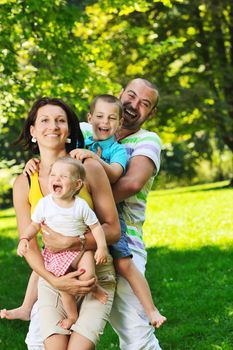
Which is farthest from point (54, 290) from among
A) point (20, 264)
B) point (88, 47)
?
point (88, 47)

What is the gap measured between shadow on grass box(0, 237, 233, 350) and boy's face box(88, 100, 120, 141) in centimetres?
327

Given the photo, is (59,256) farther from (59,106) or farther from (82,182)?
(59,106)

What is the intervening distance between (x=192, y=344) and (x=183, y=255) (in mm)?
4223

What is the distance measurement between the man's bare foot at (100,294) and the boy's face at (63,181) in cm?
55

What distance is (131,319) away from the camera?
4449 mm

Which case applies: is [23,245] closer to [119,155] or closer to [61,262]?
[61,262]

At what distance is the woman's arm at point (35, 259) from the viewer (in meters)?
3.95

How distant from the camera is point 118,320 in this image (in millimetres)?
4508

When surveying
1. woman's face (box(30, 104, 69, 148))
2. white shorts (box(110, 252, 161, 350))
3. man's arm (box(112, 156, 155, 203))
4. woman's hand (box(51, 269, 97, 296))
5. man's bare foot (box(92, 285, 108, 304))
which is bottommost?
white shorts (box(110, 252, 161, 350))

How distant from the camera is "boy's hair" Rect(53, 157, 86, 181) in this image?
3928 millimetres

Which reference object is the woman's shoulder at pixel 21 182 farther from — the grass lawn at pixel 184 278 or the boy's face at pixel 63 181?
the grass lawn at pixel 184 278

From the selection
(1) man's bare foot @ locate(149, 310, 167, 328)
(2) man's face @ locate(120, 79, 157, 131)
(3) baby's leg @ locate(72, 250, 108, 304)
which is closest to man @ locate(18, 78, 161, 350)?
(2) man's face @ locate(120, 79, 157, 131)

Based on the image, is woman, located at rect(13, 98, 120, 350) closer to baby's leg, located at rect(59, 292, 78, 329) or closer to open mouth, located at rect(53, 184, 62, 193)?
baby's leg, located at rect(59, 292, 78, 329)

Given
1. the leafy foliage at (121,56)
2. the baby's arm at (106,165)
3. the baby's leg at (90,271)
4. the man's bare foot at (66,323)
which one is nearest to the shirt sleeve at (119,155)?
the baby's arm at (106,165)
